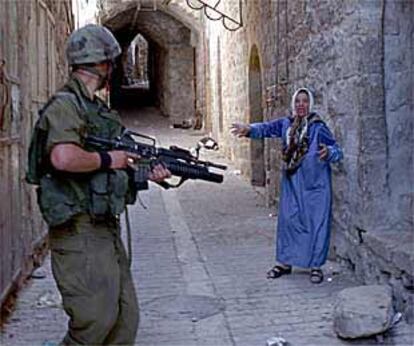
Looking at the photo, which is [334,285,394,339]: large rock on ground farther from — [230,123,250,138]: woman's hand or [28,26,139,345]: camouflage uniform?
[230,123,250,138]: woman's hand

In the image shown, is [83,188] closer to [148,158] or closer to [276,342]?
[148,158]

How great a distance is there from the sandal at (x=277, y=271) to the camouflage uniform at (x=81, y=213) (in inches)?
101

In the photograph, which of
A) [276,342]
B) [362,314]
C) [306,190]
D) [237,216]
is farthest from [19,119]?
[237,216]

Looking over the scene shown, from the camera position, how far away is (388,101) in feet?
17.5

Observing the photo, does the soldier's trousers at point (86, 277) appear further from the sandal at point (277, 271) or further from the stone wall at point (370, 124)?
the sandal at point (277, 271)

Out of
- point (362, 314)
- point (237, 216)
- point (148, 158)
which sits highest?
point (148, 158)

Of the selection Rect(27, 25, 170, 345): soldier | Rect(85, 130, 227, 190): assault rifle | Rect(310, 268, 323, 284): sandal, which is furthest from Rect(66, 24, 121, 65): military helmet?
Rect(310, 268, 323, 284): sandal

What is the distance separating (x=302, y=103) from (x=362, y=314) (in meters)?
1.97

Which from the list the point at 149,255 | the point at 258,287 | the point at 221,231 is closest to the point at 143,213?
the point at 221,231

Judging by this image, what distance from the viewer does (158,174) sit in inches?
135

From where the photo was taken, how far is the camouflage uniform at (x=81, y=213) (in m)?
3.24

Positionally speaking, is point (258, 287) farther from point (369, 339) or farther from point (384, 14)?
point (384, 14)

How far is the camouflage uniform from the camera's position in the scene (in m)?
3.24

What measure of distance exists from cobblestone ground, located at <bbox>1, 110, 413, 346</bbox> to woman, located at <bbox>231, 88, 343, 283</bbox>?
199 mm
